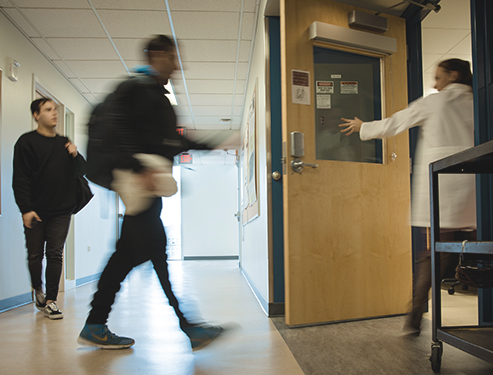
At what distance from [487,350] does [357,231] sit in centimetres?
120

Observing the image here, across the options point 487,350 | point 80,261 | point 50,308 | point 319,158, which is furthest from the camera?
point 80,261

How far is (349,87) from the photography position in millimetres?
2514

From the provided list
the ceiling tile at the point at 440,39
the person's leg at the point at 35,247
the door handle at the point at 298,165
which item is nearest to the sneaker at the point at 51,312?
the person's leg at the point at 35,247

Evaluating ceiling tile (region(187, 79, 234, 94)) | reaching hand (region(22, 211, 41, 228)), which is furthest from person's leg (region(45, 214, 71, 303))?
ceiling tile (region(187, 79, 234, 94))

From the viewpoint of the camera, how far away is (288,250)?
222 centimetres

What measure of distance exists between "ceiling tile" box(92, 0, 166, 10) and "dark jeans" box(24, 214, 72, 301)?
1708 millimetres

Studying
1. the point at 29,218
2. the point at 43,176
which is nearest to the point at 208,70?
the point at 43,176

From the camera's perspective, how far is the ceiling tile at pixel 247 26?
11.8 ft

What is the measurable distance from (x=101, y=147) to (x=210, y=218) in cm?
847

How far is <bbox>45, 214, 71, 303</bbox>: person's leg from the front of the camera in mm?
2863

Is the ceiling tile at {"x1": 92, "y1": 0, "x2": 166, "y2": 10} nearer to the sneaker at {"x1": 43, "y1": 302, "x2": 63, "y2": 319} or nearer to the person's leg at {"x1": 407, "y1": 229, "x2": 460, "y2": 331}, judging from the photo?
the sneaker at {"x1": 43, "y1": 302, "x2": 63, "y2": 319}

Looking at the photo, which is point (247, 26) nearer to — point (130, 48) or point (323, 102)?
point (130, 48)

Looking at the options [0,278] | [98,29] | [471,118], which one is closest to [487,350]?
[471,118]

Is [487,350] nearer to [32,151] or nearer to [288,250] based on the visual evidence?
[288,250]
